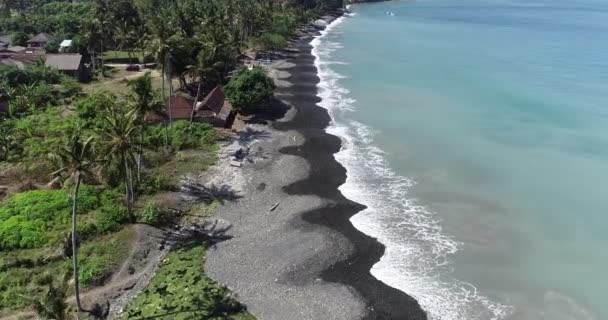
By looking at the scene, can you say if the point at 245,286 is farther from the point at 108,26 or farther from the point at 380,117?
the point at 108,26

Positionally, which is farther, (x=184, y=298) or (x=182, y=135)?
(x=182, y=135)

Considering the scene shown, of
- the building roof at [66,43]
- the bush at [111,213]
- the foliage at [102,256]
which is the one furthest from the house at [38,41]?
the foliage at [102,256]

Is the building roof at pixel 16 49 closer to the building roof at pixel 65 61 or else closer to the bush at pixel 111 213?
the building roof at pixel 65 61

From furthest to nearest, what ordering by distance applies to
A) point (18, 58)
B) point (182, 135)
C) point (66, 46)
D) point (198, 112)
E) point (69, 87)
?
1. point (66, 46)
2. point (18, 58)
3. point (69, 87)
4. point (198, 112)
5. point (182, 135)

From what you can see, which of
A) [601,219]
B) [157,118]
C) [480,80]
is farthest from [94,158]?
[480,80]

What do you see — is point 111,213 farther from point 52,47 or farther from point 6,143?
point 52,47

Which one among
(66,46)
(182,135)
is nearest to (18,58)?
(66,46)

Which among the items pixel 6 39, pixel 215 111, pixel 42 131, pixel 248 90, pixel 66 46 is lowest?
pixel 42 131
